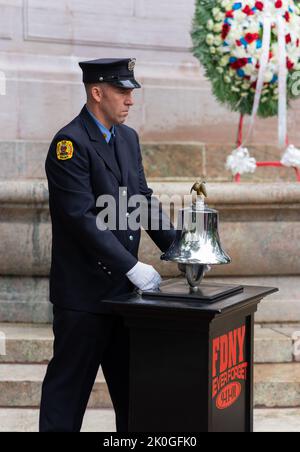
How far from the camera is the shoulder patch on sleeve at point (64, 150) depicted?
12.0ft

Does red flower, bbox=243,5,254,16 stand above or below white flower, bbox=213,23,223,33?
above

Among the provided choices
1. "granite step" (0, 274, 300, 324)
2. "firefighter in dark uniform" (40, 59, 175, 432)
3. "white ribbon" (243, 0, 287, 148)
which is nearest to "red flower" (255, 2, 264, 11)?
"white ribbon" (243, 0, 287, 148)

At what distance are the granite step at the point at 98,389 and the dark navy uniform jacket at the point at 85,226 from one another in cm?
121

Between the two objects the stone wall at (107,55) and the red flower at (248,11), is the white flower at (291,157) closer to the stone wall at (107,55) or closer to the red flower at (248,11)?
the red flower at (248,11)

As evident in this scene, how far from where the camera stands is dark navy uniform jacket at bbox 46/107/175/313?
11.8 feet

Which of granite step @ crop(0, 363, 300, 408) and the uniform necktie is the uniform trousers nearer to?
the uniform necktie

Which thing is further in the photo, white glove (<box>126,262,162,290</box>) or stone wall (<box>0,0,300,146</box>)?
stone wall (<box>0,0,300,146</box>)

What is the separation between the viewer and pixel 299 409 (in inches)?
195

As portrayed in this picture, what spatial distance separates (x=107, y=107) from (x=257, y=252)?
6.57 feet

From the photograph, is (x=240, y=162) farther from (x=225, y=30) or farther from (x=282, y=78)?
(x=225, y=30)

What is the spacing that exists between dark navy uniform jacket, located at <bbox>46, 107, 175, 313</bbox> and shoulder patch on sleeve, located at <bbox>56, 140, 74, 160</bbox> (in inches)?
0.5

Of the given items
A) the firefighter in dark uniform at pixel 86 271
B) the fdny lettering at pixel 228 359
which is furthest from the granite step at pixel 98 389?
the fdny lettering at pixel 228 359

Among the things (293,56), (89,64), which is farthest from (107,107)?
(293,56)

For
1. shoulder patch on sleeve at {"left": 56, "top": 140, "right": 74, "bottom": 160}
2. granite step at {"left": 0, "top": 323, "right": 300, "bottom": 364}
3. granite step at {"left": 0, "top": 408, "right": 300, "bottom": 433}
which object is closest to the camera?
shoulder patch on sleeve at {"left": 56, "top": 140, "right": 74, "bottom": 160}
